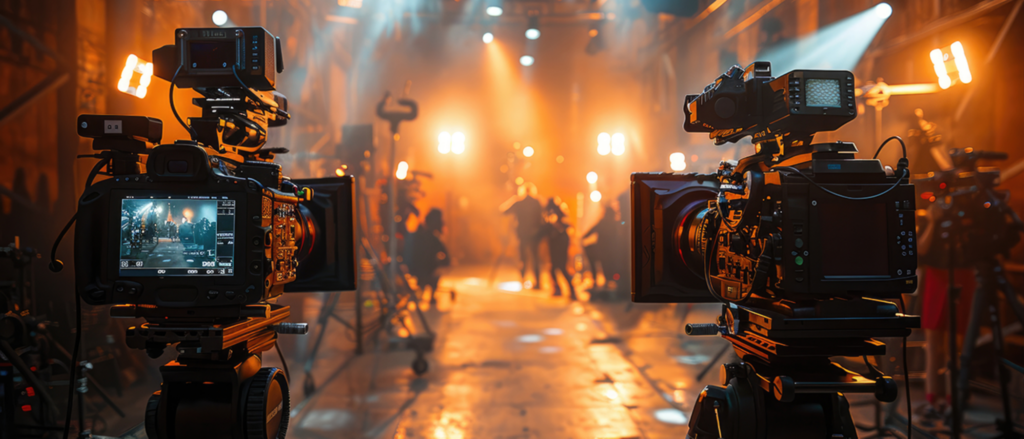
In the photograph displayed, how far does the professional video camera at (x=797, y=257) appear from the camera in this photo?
1.17 metres

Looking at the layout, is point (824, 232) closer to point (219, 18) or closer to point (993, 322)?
point (993, 322)

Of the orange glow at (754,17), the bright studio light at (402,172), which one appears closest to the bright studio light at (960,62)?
the orange glow at (754,17)

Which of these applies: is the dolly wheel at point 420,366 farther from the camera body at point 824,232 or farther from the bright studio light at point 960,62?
the bright studio light at point 960,62

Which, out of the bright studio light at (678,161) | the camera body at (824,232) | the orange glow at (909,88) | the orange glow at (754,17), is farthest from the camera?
the bright studio light at (678,161)

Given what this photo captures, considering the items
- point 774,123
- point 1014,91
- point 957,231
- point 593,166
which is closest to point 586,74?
point 593,166

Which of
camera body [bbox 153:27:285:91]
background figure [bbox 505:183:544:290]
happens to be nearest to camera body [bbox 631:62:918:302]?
camera body [bbox 153:27:285:91]

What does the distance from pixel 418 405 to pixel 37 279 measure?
2.28 metres

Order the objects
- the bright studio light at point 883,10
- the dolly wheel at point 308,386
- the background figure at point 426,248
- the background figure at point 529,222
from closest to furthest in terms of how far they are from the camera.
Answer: the dolly wheel at point 308,386 → the bright studio light at point 883,10 → the background figure at point 426,248 → the background figure at point 529,222

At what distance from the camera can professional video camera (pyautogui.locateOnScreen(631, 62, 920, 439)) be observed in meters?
1.17

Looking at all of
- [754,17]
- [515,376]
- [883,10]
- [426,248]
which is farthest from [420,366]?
[754,17]

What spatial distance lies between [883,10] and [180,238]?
489 centimetres

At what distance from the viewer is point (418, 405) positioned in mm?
3039

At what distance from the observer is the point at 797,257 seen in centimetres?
115

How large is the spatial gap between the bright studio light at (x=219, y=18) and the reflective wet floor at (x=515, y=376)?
2494mm
